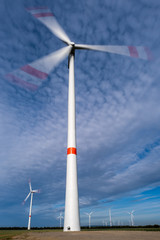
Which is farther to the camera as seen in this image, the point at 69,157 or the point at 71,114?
the point at 71,114

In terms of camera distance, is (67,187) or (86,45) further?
(86,45)

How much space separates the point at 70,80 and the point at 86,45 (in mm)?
10282

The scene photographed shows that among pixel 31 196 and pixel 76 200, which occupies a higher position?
pixel 31 196

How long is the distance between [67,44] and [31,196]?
3277 inches

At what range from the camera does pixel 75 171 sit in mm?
26172

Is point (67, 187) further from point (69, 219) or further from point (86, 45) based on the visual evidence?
point (86, 45)

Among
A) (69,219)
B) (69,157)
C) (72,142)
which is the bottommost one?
(69,219)

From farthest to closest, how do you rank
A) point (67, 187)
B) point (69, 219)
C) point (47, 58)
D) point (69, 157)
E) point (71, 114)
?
point (47, 58), point (71, 114), point (69, 157), point (67, 187), point (69, 219)

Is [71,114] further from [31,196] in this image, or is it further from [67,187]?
[31,196]

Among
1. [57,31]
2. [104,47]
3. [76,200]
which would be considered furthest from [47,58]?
[76,200]

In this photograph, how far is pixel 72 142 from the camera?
92.5 ft

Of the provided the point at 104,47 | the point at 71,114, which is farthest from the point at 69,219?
the point at 104,47

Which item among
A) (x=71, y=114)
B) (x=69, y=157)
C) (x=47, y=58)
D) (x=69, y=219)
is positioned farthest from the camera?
(x=47, y=58)

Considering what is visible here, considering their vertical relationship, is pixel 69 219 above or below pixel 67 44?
below
